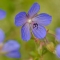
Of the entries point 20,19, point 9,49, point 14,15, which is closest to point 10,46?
point 9,49

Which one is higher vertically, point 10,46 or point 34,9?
point 34,9

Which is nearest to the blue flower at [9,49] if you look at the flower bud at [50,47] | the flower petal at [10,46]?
the flower petal at [10,46]

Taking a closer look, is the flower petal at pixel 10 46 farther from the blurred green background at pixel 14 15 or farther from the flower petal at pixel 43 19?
the blurred green background at pixel 14 15

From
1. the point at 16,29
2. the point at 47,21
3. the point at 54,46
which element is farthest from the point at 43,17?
the point at 16,29

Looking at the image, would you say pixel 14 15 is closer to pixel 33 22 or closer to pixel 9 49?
pixel 33 22

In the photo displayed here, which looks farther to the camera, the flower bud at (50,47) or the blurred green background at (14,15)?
the blurred green background at (14,15)

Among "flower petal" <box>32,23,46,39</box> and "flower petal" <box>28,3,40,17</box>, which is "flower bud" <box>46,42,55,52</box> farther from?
"flower petal" <box>28,3,40,17</box>
